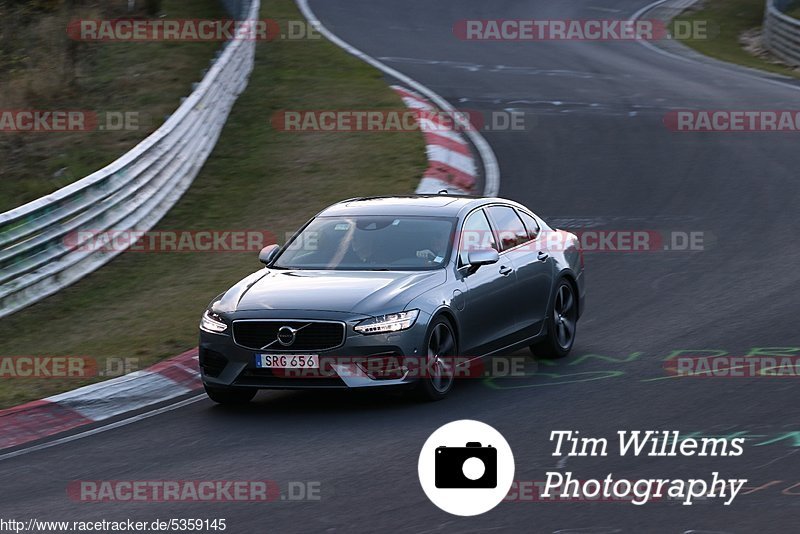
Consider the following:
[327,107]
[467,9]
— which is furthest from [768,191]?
[467,9]

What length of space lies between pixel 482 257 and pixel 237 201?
864 centimetres

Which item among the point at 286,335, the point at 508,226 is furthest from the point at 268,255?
the point at 508,226

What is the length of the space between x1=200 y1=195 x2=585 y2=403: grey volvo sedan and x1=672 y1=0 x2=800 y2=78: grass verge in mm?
18220

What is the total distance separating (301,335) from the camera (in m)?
9.59

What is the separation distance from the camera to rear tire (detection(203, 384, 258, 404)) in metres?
9.96

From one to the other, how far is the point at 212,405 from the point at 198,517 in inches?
120

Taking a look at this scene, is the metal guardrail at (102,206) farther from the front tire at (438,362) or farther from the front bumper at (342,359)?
the front tire at (438,362)

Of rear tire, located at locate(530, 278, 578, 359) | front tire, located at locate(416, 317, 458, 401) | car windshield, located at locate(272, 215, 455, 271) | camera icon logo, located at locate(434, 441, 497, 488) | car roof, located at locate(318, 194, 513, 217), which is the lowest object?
rear tire, located at locate(530, 278, 578, 359)

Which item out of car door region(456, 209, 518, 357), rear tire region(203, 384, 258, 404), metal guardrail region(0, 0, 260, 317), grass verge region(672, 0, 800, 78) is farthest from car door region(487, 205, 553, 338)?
grass verge region(672, 0, 800, 78)

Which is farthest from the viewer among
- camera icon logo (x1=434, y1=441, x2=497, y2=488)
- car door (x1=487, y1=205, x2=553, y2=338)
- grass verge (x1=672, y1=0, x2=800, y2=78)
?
grass verge (x1=672, y1=0, x2=800, y2=78)

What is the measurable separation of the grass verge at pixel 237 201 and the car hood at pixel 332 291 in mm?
1687

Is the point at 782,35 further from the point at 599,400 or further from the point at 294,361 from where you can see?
the point at 294,361

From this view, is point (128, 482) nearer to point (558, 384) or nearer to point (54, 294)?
point (558, 384)

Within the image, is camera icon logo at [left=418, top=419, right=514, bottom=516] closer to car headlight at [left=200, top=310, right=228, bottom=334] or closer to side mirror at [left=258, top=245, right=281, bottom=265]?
car headlight at [left=200, top=310, right=228, bottom=334]
